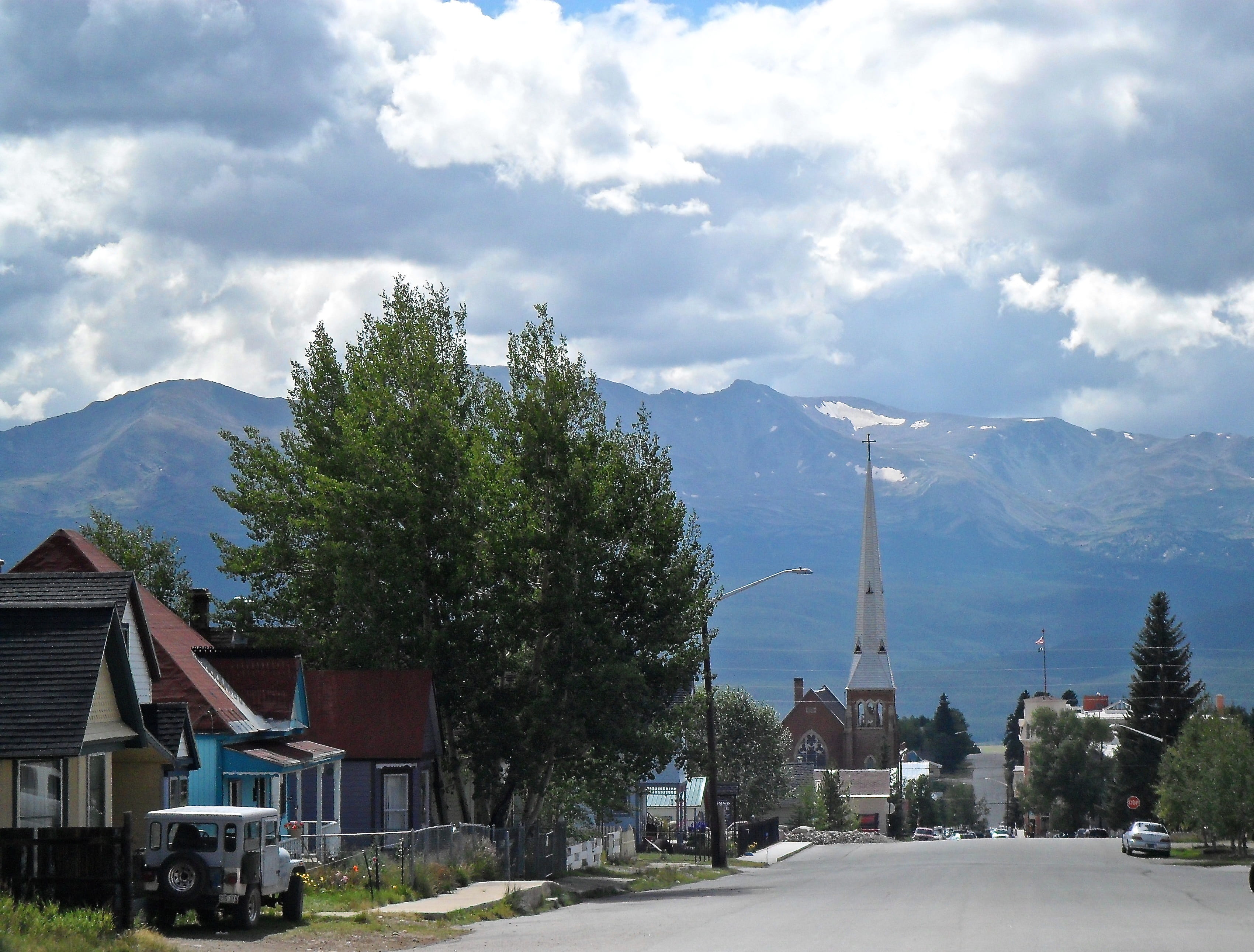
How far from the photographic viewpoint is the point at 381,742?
Result: 1549 inches

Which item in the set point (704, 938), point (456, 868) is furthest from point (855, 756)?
point (704, 938)

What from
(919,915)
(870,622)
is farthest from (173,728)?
(870,622)

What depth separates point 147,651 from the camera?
3044 centimetres

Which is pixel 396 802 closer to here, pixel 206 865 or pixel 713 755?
pixel 713 755

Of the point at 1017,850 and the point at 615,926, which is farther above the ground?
the point at 615,926

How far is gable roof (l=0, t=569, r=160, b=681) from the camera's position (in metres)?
24.8

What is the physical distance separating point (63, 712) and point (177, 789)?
9734 mm

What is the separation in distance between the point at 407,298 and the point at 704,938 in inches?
1344

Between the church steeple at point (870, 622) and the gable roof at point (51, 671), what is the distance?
151 metres

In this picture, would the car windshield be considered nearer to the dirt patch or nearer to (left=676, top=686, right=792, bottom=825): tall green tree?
the dirt patch

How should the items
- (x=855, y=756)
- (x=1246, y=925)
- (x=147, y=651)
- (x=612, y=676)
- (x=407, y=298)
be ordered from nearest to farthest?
(x=1246, y=925)
(x=147, y=651)
(x=612, y=676)
(x=407, y=298)
(x=855, y=756)

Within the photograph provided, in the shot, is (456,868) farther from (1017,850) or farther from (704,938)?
(1017,850)

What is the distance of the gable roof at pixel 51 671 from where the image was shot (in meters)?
20.6

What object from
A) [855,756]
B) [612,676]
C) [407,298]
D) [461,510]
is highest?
[407,298]
